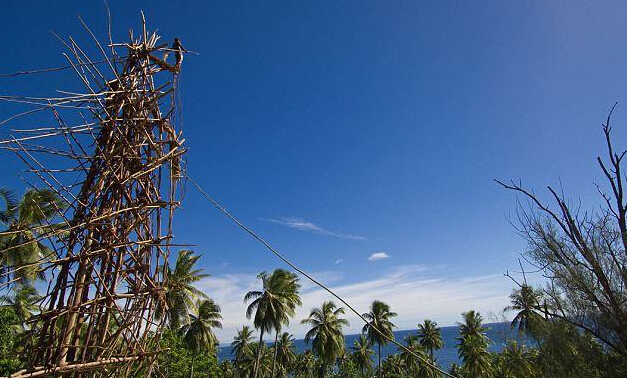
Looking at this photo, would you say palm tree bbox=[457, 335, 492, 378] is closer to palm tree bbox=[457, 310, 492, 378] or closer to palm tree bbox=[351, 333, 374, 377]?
palm tree bbox=[457, 310, 492, 378]

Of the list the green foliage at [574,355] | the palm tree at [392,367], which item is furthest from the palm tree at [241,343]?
the green foliage at [574,355]

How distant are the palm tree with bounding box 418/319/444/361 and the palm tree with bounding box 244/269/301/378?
21852 millimetres

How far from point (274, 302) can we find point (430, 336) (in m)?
24.6

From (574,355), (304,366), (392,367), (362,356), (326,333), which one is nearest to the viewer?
(574,355)

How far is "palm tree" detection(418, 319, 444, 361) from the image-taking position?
136 feet

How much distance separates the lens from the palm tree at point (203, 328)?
2586 cm

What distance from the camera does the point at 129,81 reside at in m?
2.41

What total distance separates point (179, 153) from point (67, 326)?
1167mm

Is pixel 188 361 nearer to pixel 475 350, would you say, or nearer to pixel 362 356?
pixel 362 356

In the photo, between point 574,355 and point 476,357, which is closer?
point 574,355

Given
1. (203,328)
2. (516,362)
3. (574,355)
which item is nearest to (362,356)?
(516,362)

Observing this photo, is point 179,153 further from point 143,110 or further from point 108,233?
point 108,233

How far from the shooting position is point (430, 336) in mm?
42188

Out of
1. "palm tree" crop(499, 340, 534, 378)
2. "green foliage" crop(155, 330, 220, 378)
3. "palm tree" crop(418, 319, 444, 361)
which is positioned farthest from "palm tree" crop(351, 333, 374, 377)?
"green foliage" crop(155, 330, 220, 378)
